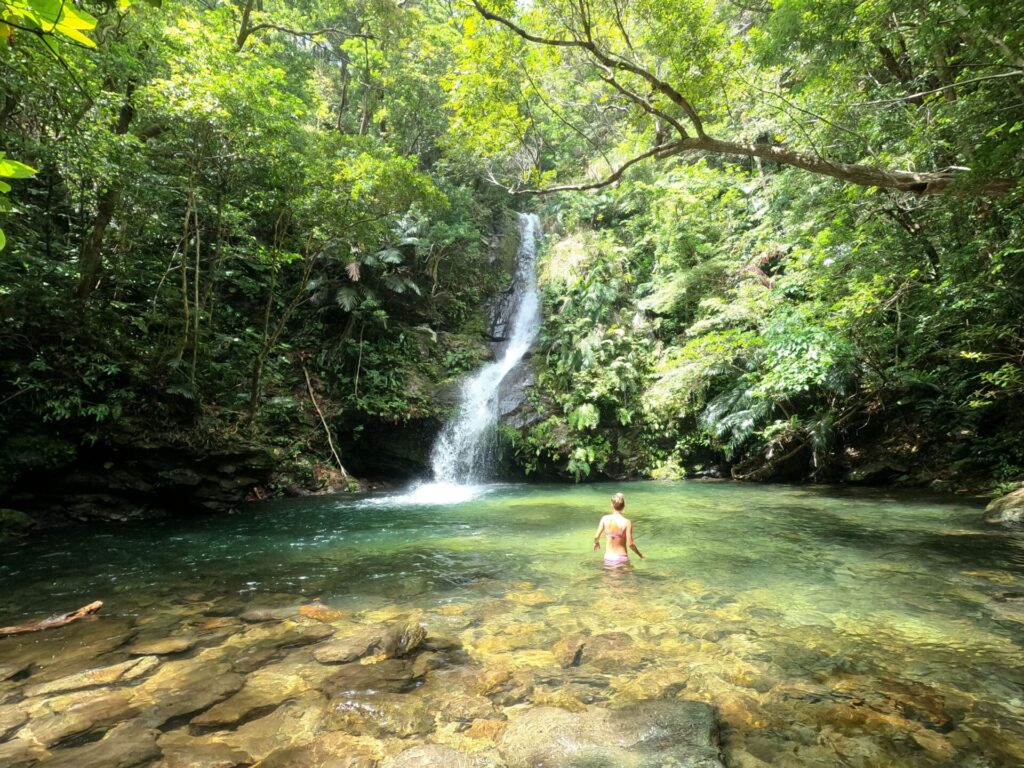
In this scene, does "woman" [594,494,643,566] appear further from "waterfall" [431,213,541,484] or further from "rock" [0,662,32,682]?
"waterfall" [431,213,541,484]

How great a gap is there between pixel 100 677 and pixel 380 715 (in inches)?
83.4

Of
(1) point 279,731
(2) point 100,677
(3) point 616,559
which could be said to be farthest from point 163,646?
(3) point 616,559

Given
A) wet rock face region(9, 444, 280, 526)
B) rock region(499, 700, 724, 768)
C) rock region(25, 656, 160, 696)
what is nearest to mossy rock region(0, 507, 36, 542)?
wet rock face region(9, 444, 280, 526)

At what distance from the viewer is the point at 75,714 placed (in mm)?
3123

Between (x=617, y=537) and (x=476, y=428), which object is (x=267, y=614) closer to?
(x=617, y=537)

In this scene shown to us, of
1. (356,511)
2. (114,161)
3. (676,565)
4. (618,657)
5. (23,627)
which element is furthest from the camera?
(356,511)

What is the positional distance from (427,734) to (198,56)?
10.9 m

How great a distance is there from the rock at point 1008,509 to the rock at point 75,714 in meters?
10.3

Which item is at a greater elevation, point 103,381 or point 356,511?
point 103,381

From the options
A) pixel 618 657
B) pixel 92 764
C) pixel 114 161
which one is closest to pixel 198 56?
pixel 114 161

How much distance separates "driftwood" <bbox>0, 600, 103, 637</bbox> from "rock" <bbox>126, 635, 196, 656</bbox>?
1.01m

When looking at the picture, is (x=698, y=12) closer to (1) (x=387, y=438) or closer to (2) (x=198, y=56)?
(2) (x=198, y=56)

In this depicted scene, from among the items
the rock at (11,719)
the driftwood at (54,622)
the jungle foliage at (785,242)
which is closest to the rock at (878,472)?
the jungle foliage at (785,242)

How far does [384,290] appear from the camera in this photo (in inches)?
663
